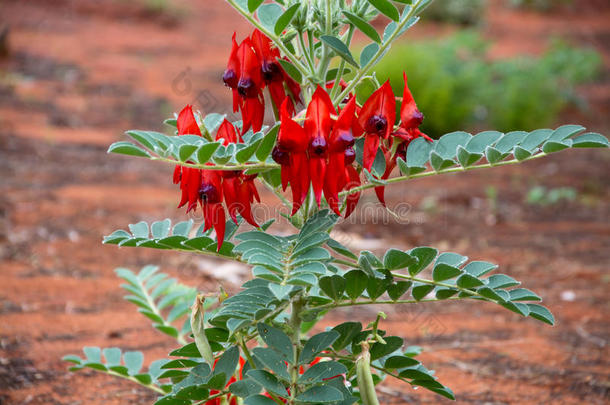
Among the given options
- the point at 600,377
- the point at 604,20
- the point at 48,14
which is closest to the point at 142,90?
the point at 48,14

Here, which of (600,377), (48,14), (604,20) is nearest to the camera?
(600,377)

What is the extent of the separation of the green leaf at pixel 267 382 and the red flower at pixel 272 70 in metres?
0.48

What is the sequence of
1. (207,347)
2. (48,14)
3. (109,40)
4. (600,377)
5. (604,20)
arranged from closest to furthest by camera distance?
(207,347), (600,377), (109,40), (48,14), (604,20)

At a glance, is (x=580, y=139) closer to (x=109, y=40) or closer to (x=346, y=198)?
(x=346, y=198)

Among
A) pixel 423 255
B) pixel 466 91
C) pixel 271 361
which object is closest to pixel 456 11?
pixel 466 91

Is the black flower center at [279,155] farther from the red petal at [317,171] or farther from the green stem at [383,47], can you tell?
the green stem at [383,47]

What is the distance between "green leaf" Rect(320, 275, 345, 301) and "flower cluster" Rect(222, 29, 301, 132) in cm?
30

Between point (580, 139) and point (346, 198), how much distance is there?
1.30 feet

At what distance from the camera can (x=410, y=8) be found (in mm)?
1149

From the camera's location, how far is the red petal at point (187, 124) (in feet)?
3.90

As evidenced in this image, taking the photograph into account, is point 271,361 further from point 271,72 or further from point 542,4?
point 542,4

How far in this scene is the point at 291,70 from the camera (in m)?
1.20

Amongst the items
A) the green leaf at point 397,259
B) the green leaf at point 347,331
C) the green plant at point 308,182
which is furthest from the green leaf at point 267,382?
the green leaf at point 397,259

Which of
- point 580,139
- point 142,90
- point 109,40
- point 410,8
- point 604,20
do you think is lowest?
point 580,139
